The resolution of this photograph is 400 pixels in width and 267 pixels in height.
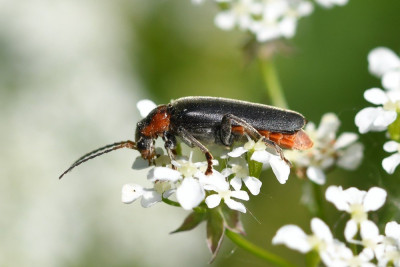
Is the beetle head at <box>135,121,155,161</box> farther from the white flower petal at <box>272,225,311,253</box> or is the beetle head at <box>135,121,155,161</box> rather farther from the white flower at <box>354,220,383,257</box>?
the white flower at <box>354,220,383,257</box>

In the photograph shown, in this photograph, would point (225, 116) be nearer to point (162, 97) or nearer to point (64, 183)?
point (64, 183)

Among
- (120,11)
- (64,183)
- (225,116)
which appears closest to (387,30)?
(120,11)

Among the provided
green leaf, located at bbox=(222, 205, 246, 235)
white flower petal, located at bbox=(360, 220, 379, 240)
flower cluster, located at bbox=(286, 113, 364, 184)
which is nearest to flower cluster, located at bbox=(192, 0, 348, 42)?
flower cluster, located at bbox=(286, 113, 364, 184)

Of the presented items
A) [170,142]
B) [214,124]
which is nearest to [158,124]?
[170,142]

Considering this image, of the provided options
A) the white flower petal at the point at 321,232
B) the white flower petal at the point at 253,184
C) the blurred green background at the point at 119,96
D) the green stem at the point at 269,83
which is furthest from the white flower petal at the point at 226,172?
the blurred green background at the point at 119,96

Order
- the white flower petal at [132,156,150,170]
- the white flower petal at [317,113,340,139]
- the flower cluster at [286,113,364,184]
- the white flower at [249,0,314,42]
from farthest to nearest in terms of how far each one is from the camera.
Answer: the white flower at [249,0,314,42] → the white flower petal at [317,113,340,139] → the flower cluster at [286,113,364,184] → the white flower petal at [132,156,150,170]
